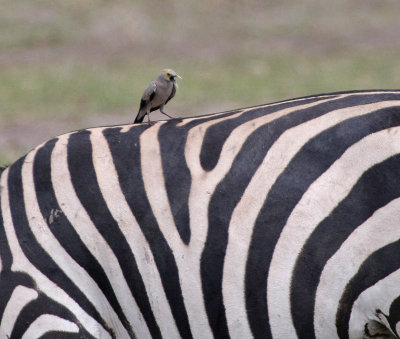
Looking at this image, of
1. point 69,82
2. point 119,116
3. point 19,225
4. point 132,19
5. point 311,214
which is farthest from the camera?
point 132,19

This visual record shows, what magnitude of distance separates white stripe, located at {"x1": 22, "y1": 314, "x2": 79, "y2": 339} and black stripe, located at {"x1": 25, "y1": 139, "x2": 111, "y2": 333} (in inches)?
2.5

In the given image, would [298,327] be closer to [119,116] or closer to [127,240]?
[127,240]

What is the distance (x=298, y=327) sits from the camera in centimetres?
240

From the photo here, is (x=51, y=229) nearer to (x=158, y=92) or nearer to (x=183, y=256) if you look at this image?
(x=183, y=256)

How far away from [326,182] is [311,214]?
0.10 m

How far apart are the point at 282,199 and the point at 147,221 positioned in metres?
0.39

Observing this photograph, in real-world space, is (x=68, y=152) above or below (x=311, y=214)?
above

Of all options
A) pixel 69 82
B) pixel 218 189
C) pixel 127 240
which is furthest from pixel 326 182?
pixel 69 82

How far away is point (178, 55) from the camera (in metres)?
13.7

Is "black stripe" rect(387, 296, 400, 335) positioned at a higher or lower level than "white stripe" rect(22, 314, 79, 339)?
lower

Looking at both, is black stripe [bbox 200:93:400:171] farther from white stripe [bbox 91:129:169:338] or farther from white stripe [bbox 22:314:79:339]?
white stripe [bbox 22:314:79:339]

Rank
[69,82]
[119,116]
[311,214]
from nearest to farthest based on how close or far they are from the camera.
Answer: [311,214] < [119,116] < [69,82]

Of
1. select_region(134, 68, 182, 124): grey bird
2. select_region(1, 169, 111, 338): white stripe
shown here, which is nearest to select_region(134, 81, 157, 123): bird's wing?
select_region(134, 68, 182, 124): grey bird

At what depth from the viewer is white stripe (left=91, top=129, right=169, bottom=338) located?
249 centimetres
